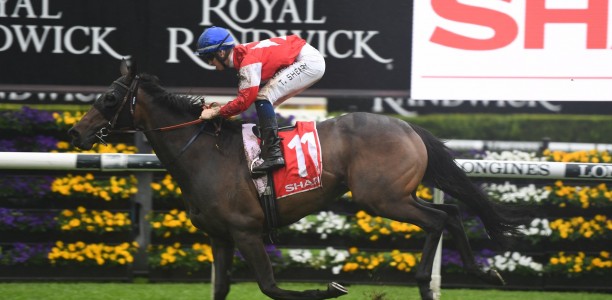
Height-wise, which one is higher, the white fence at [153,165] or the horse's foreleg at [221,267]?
the white fence at [153,165]

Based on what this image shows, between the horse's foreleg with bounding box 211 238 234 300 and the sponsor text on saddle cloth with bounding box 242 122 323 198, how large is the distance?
44 centimetres

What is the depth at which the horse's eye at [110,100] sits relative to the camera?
20.0 feet

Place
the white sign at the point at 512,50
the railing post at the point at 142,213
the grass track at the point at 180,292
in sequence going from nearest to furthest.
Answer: the grass track at the point at 180,292, the white sign at the point at 512,50, the railing post at the point at 142,213

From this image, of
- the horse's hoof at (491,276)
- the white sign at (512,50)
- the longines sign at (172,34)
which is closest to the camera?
the horse's hoof at (491,276)

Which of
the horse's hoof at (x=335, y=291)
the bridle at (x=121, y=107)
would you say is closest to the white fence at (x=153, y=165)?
the bridle at (x=121, y=107)

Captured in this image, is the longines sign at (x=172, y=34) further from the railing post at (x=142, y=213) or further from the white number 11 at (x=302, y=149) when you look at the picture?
the white number 11 at (x=302, y=149)

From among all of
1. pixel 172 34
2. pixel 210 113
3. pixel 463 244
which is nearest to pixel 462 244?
pixel 463 244

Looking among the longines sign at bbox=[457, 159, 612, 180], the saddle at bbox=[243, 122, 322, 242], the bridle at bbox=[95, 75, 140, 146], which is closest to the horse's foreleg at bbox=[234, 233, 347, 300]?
the saddle at bbox=[243, 122, 322, 242]

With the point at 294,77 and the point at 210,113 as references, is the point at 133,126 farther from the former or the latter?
the point at 294,77

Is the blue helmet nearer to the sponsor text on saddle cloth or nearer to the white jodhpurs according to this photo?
the white jodhpurs

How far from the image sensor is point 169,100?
20.6ft

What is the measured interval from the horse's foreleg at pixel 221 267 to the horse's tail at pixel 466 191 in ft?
4.48

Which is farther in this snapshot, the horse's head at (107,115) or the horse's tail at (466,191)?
the horse's tail at (466,191)

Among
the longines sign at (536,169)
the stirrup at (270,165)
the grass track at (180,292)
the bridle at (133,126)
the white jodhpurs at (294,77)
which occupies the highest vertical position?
the white jodhpurs at (294,77)
